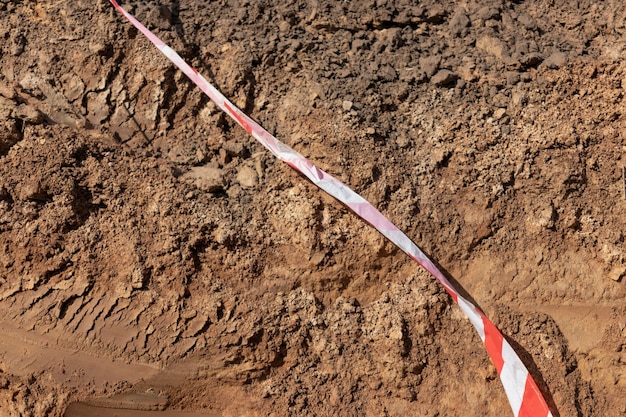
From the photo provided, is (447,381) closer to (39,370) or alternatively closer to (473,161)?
(473,161)

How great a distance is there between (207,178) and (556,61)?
2646 mm

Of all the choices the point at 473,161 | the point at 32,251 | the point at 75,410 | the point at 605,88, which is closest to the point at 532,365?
the point at 473,161

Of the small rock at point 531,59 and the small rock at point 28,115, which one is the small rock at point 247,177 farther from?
the small rock at point 531,59

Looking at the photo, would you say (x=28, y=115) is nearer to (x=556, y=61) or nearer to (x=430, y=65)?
(x=430, y=65)

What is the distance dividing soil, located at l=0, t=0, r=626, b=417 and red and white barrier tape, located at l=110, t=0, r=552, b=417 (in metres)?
0.07

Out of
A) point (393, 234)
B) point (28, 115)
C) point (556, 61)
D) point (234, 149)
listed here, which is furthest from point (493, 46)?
point (28, 115)

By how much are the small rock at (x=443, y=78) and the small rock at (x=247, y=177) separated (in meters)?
1.46

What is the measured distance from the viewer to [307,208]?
331 centimetres

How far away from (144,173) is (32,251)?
2.69 ft

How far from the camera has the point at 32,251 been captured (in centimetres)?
311

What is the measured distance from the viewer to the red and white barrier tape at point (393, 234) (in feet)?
10.0

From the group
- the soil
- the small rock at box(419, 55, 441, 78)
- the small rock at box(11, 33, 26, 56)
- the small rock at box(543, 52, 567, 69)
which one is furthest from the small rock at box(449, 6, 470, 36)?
the small rock at box(11, 33, 26, 56)

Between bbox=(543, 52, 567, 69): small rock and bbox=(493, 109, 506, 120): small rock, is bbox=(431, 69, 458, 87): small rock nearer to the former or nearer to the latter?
bbox=(493, 109, 506, 120): small rock

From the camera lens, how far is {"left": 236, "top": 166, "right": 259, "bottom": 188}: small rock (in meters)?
3.42
